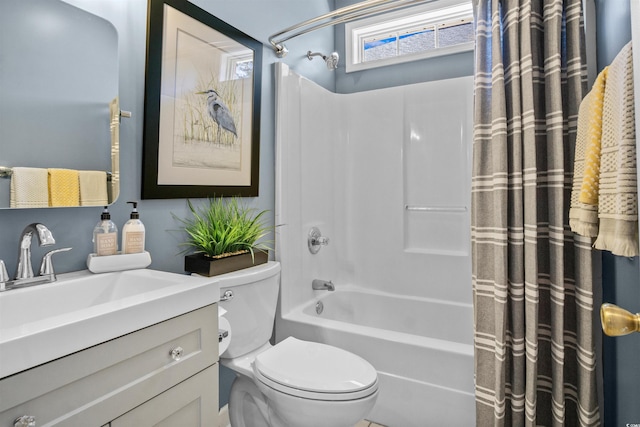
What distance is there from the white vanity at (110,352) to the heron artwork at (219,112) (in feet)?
2.60

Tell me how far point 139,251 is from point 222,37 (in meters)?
1.07

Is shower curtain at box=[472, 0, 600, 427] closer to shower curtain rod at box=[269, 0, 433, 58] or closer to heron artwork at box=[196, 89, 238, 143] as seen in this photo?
shower curtain rod at box=[269, 0, 433, 58]

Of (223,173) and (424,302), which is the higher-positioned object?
(223,173)

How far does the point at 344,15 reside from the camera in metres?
1.95

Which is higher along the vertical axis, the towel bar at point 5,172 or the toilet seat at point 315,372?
the towel bar at point 5,172

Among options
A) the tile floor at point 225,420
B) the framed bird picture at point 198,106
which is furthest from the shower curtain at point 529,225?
the framed bird picture at point 198,106

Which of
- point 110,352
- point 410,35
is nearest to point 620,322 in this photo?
point 110,352

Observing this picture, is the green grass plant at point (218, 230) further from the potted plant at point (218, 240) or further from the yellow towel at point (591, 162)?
the yellow towel at point (591, 162)

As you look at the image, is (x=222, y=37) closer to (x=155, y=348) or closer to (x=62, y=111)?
(x=62, y=111)

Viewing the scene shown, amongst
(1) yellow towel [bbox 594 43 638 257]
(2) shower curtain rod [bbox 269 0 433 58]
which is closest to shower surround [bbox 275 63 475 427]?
(2) shower curtain rod [bbox 269 0 433 58]

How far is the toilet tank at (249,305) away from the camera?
1497 millimetres

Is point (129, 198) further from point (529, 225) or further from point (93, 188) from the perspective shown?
point (529, 225)

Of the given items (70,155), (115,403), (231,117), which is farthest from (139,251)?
(231,117)

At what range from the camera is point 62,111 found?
117 centimetres
